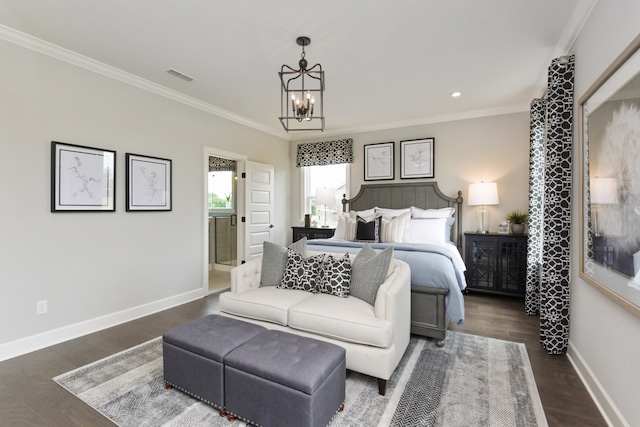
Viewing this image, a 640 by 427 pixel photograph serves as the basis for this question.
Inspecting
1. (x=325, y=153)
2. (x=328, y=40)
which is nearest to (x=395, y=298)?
(x=328, y=40)

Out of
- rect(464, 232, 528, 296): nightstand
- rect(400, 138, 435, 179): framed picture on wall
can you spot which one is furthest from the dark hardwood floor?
rect(400, 138, 435, 179): framed picture on wall

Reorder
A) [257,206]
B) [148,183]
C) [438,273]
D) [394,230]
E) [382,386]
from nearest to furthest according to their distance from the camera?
[382,386] → [438,273] → [148,183] → [394,230] → [257,206]

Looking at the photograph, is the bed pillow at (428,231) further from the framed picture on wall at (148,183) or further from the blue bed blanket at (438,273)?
the framed picture on wall at (148,183)

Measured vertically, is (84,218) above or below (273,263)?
above

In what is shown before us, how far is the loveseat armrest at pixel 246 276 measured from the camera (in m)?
2.90

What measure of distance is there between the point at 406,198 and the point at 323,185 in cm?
172

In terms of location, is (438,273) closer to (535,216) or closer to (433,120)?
(535,216)

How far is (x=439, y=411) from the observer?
76.9 inches

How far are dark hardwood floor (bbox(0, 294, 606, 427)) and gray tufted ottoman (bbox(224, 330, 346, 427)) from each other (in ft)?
2.83

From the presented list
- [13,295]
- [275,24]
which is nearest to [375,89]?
[275,24]

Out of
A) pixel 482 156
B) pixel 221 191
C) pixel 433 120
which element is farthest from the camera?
pixel 221 191

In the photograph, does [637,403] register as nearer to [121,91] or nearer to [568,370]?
[568,370]

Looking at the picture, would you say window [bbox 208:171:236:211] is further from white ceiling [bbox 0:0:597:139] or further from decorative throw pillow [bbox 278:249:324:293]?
decorative throw pillow [bbox 278:249:324:293]

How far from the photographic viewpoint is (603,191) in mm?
1957
